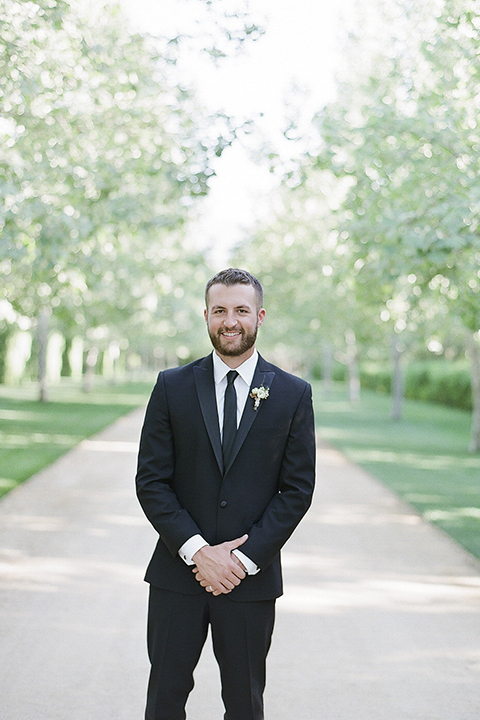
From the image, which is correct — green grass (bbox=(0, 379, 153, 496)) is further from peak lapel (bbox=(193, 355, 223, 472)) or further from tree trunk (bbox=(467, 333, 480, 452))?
tree trunk (bbox=(467, 333, 480, 452))

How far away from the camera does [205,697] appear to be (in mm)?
4562

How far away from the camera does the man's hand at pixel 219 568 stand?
3090mm

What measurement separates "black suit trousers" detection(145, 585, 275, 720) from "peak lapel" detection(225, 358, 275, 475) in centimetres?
55

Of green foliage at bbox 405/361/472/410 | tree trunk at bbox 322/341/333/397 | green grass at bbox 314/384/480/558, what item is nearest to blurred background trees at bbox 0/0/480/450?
green grass at bbox 314/384/480/558

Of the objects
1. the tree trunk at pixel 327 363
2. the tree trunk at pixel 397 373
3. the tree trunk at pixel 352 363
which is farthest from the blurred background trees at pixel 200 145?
the tree trunk at pixel 327 363

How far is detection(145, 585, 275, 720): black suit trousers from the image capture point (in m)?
3.21

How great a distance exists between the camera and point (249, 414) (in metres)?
3.25

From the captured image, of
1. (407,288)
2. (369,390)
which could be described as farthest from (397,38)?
(369,390)

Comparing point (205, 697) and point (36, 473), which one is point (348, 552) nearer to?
point (205, 697)

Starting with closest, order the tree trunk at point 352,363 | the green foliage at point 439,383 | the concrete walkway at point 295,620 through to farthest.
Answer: the concrete walkway at point 295,620 → the tree trunk at point 352,363 → the green foliage at point 439,383

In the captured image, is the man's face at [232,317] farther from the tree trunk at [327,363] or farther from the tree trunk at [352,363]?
the tree trunk at [327,363]

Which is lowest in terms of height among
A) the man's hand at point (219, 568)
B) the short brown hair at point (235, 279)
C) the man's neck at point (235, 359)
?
the man's hand at point (219, 568)

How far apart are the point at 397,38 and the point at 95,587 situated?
10.0 metres

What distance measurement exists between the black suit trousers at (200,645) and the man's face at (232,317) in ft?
3.22
